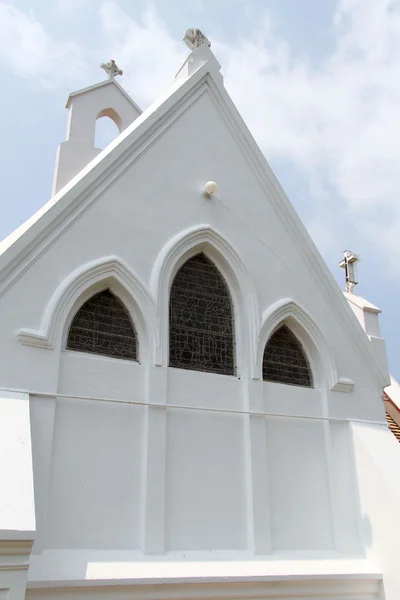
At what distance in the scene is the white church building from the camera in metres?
6.49

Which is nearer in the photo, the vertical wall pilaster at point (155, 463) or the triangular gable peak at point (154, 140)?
the vertical wall pilaster at point (155, 463)

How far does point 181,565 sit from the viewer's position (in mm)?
6680

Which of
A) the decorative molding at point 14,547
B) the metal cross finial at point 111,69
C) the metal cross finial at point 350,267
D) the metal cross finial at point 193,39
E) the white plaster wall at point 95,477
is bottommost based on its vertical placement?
the decorative molding at point 14,547

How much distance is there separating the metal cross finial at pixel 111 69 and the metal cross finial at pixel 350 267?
6.68 metres

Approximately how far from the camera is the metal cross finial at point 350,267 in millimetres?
13934

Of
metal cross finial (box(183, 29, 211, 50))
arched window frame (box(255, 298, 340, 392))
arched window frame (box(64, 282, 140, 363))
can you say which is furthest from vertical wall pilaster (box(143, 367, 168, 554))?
metal cross finial (box(183, 29, 211, 50))

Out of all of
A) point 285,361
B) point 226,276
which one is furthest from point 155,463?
point 226,276

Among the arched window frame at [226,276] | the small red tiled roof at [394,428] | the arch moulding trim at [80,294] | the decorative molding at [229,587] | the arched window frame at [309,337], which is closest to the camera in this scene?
the decorative molding at [229,587]

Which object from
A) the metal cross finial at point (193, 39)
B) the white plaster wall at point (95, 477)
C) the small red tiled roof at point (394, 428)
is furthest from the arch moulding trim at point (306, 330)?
the metal cross finial at point (193, 39)

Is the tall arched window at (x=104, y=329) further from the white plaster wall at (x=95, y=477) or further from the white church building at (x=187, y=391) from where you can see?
the white plaster wall at (x=95, y=477)

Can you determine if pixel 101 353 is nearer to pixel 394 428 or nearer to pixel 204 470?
pixel 204 470

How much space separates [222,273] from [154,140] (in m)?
2.32

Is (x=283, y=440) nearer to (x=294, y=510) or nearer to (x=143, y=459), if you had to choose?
(x=294, y=510)

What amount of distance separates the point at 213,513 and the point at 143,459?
3.83ft
